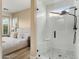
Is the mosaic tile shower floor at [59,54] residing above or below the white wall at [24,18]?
below

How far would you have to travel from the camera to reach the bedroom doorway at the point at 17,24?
4.62m

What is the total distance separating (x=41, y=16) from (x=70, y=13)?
2.12 feet

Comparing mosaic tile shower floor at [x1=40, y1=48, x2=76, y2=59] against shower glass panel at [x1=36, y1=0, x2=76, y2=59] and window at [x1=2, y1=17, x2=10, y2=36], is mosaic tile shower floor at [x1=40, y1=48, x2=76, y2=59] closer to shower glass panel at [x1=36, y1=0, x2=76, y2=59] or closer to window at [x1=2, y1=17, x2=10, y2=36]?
shower glass panel at [x1=36, y1=0, x2=76, y2=59]

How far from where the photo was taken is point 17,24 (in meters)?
7.16

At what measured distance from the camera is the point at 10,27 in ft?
24.8

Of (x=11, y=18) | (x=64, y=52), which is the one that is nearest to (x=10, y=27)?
(x=11, y=18)

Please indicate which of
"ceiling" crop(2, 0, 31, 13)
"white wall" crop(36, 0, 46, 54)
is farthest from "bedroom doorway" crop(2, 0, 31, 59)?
"white wall" crop(36, 0, 46, 54)

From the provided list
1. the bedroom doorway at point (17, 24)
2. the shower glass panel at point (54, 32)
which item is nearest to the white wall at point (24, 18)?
the bedroom doorway at point (17, 24)

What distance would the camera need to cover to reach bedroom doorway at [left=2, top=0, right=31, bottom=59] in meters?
4.62

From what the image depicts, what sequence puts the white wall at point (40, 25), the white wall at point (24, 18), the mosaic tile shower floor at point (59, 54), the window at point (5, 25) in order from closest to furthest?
the mosaic tile shower floor at point (59, 54), the white wall at point (40, 25), the white wall at point (24, 18), the window at point (5, 25)

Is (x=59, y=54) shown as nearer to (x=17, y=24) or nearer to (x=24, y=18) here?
(x=24, y=18)

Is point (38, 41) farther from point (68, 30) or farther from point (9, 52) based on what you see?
point (9, 52)

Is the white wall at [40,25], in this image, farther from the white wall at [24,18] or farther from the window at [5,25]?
the window at [5,25]

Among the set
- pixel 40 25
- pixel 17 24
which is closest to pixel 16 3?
pixel 17 24
